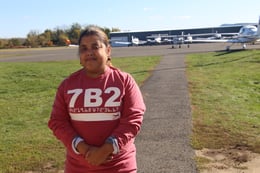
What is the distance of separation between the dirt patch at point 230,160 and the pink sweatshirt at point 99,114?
9.40 feet

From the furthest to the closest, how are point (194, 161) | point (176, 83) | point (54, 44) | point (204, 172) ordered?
point (54, 44), point (176, 83), point (194, 161), point (204, 172)

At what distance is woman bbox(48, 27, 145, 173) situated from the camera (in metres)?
2.63

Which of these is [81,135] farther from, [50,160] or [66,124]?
[50,160]

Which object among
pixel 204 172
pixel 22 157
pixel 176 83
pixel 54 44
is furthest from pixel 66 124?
pixel 54 44

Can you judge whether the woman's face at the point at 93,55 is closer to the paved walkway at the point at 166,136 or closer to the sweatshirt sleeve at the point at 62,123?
the sweatshirt sleeve at the point at 62,123

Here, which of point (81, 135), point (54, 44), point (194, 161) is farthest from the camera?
point (54, 44)

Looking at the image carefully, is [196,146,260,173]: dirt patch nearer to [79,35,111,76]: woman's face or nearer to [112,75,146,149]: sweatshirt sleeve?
[112,75,146,149]: sweatshirt sleeve

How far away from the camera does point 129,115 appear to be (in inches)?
106

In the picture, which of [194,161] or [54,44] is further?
[54,44]

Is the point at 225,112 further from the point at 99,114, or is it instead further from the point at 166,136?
the point at 99,114

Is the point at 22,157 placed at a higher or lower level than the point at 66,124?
lower

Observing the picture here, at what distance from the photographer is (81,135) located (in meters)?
2.69

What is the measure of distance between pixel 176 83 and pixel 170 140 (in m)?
8.54

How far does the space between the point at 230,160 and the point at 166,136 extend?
57.5 inches
